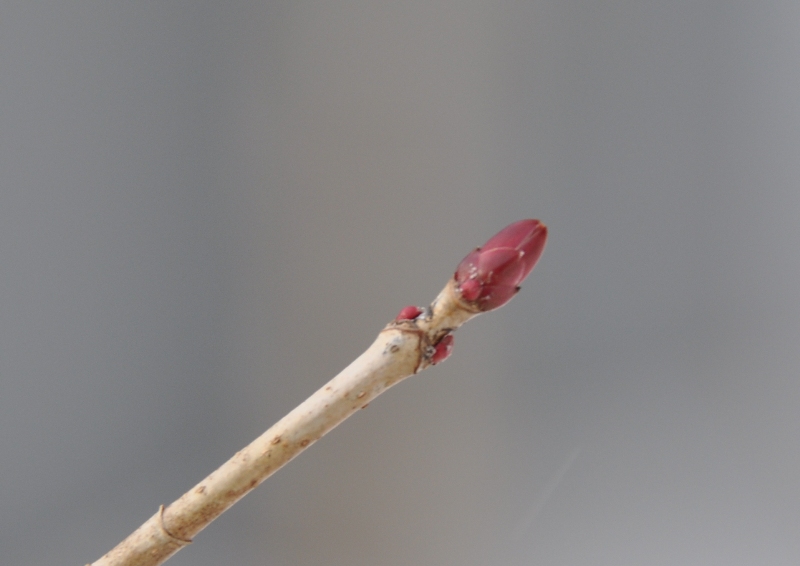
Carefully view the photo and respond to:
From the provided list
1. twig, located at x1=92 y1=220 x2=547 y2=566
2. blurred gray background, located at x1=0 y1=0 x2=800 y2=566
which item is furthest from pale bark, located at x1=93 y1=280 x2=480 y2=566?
blurred gray background, located at x1=0 y1=0 x2=800 y2=566

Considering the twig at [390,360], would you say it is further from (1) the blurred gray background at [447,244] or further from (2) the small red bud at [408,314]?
(1) the blurred gray background at [447,244]

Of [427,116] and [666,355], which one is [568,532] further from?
[427,116]

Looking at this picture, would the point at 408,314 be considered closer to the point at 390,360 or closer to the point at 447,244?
the point at 390,360

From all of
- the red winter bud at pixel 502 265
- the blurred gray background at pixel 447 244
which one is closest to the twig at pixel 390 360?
the red winter bud at pixel 502 265

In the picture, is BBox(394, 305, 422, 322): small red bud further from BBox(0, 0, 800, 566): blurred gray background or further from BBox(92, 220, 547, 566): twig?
BBox(0, 0, 800, 566): blurred gray background

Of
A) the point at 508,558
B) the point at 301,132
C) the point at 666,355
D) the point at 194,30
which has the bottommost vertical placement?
the point at 508,558

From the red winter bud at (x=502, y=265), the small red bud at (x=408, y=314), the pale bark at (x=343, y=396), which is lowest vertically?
the pale bark at (x=343, y=396)

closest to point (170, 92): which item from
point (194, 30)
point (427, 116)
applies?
point (194, 30)
